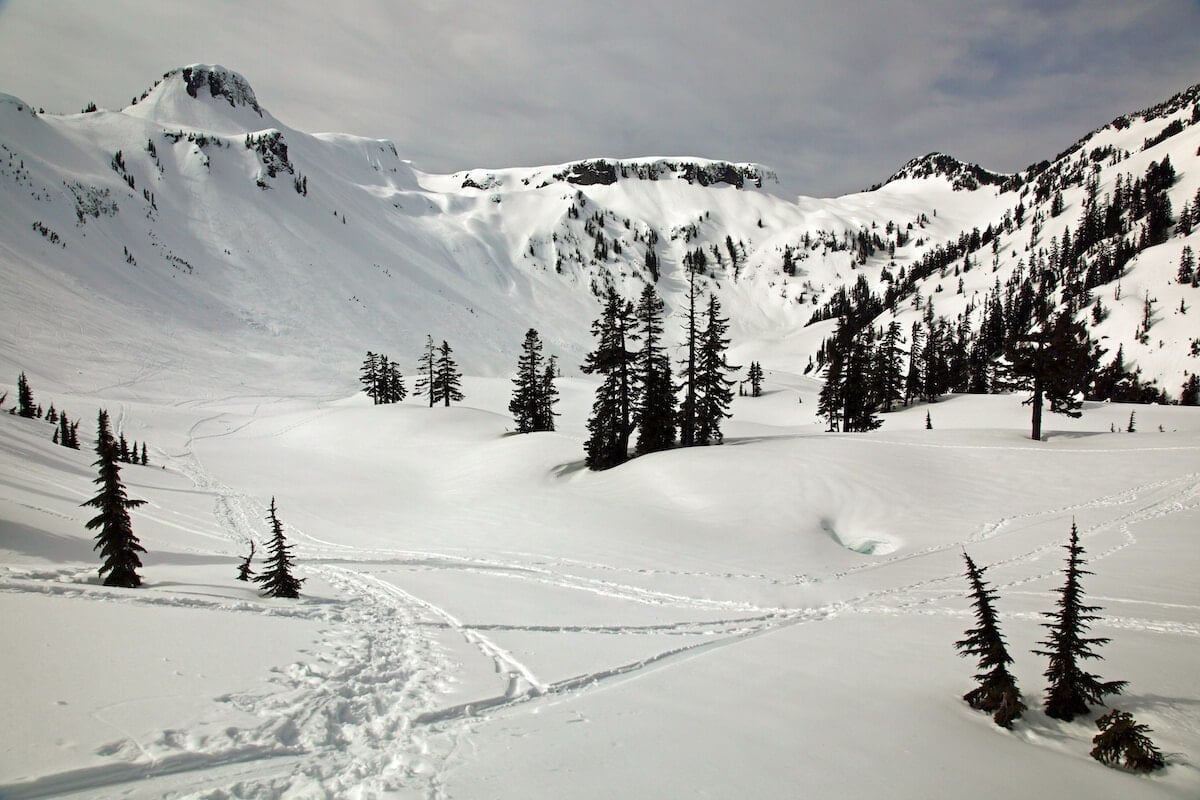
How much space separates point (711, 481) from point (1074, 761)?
2017 centimetres

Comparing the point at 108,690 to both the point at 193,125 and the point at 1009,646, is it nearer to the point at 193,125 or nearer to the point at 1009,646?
the point at 1009,646

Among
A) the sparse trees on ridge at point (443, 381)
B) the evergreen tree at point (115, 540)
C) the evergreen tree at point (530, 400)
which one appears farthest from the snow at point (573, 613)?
the sparse trees on ridge at point (443, 381)

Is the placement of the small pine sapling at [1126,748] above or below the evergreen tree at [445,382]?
below

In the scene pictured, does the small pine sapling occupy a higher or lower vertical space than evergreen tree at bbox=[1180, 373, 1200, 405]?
lower

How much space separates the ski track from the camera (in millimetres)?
4695

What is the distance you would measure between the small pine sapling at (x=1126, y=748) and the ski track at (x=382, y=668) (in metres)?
5.21

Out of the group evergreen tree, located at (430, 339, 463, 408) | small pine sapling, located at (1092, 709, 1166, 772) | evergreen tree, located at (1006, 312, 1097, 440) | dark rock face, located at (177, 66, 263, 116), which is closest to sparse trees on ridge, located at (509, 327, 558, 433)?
evergreen tree, located at (430, 339, 463, 408)

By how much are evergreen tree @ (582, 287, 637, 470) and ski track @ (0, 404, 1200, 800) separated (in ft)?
53.4

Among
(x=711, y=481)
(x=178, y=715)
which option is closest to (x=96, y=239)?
(x=711, y=481)

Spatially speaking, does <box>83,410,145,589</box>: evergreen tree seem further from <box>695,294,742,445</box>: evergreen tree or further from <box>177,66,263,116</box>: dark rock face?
<box>177,66,263,116</box>: dark rock face

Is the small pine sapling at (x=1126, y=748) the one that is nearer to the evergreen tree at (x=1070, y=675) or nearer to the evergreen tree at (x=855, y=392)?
the evergreen tree at (x=1070, y=675)

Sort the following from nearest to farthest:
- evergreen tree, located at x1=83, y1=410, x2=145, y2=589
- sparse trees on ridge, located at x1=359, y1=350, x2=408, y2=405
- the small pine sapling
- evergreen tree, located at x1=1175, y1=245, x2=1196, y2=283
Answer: the small pine sapling, evergreen tree, located at x1=83, y1=410, x2=145, y2=589, sparse trees on ridge, located at x1=359, y1=350, x2=408, y2=405, evergreen tree, located at x1=1175, y1=245, x2=1196, y2=283

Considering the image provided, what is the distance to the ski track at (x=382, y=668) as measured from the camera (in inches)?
185

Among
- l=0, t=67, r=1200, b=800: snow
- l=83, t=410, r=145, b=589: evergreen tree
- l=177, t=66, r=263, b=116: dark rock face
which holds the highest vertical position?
l=177, t=66, r=263, b=116: dark rock face
